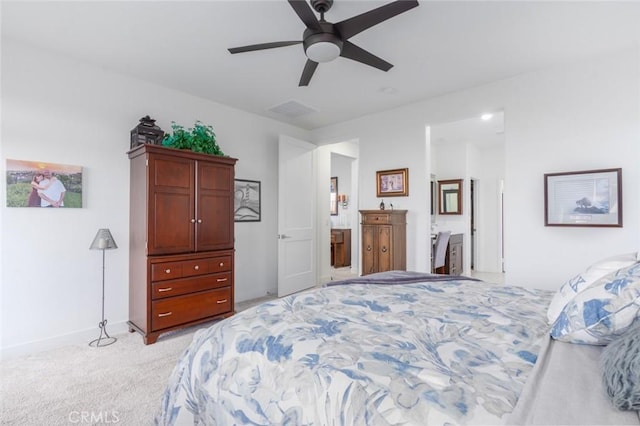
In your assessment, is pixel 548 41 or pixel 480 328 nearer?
pixel 480 328

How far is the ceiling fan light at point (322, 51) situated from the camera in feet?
6.39

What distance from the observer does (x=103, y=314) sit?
2.97 m

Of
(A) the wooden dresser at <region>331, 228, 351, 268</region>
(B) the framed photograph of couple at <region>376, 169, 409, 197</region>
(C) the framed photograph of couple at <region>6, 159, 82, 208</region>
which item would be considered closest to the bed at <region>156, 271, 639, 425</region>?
(C) the framed photograph of couple at <region>6, 159, 82, 208</region>

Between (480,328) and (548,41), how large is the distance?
2.67 metres

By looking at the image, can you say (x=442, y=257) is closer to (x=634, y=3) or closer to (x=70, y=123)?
(x=634, y=3)

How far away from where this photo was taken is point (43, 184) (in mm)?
2668

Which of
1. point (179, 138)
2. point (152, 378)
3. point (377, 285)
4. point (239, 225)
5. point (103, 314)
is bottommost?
point (152, 378)

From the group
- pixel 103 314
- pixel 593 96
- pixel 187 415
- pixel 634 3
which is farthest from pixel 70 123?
pixel 593 96

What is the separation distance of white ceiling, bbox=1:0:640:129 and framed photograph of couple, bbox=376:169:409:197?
110 cm

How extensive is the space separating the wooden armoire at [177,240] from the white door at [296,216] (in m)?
1.05

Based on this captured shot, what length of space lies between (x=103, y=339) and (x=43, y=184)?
1.54m

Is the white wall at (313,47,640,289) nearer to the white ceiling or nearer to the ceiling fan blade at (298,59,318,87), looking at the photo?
the white ceiling

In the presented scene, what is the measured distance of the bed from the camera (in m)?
0.76

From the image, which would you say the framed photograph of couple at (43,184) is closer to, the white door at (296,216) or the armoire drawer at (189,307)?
the armoire drawer at (189,307)
